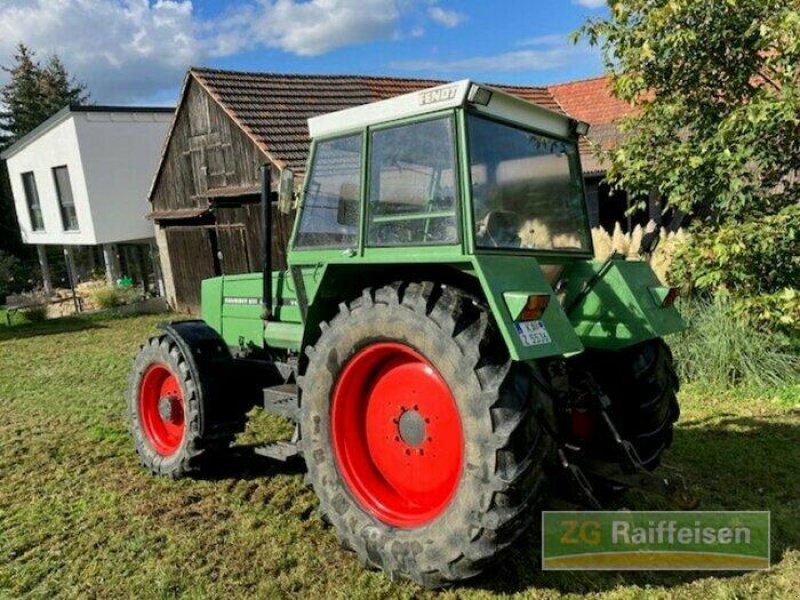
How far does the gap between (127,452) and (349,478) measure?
2615 millimetres

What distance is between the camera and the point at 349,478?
3006 millimetres

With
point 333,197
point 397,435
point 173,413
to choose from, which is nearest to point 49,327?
point 173,413

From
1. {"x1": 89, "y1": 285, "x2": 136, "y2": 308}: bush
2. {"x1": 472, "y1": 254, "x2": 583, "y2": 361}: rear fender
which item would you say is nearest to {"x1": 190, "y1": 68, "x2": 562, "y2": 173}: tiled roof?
{"x1": 89, "y1": 285, "x2": 136, "y2": 308}: bush

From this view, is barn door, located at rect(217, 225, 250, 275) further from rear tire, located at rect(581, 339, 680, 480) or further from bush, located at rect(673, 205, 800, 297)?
rear tire, located at rect(581, 339, 680, 480)

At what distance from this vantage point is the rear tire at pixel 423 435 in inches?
95.5

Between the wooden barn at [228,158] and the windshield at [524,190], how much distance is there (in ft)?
25.0

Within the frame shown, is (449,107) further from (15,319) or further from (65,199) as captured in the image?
(65,199)

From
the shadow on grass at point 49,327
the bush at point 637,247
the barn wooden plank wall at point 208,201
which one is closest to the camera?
the bush at point 637,247

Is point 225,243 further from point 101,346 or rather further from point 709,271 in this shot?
point 709,271

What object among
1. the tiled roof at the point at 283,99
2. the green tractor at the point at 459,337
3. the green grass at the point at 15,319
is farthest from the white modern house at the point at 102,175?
the green tractor at the point at 459,337

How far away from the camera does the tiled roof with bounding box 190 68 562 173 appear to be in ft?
37.5

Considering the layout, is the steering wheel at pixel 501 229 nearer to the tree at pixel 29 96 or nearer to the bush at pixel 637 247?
the bush at pixel 637 247

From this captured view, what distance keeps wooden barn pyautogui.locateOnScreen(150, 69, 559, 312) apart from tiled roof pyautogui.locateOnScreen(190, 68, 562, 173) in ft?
0.06

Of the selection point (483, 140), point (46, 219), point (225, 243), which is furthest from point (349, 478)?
point (46, 219)
